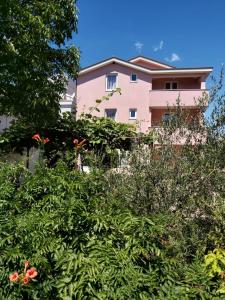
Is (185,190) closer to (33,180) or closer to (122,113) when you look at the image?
(33,180)

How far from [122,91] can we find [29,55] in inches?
779

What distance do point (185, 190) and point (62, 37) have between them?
698 cm

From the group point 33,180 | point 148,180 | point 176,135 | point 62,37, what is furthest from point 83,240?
point 62,37

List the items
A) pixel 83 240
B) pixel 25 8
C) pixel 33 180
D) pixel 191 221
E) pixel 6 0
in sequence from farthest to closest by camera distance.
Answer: pixel 25 8
pixel 6 0
pixel 191 221
pixel 33 180
pixel 83 240

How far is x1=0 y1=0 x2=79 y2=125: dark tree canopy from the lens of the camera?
8094 millimetres

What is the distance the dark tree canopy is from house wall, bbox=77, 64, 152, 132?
17638mm

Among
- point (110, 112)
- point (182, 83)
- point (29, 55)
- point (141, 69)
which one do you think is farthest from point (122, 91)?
point (29, 55)

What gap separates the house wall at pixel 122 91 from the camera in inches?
1072

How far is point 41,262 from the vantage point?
2.75 metres

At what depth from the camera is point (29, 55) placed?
834 cm

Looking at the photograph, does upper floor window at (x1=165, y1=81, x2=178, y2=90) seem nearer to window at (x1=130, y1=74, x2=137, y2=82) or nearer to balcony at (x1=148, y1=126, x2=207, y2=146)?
window at (x1=130, y1=74, x2=137, y2=82)

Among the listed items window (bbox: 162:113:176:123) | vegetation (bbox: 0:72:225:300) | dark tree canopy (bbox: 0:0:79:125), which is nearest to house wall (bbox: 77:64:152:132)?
dark tree canopy (bbox: 0:0:79:125)

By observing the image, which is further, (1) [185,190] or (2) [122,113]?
(2) [122,113]

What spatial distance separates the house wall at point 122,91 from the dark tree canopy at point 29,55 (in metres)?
17.6
